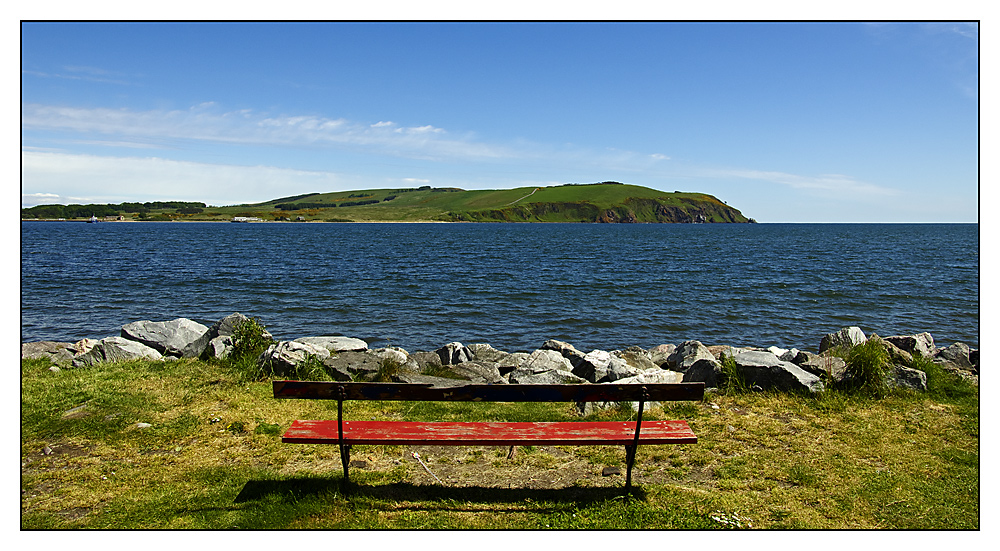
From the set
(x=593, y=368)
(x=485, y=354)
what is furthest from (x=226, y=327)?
(x=593, y=368)

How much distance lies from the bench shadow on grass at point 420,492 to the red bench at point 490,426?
18 centimetres

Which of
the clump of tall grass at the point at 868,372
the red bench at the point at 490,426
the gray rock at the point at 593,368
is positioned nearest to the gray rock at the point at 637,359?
the gray rock at the point at 593,368

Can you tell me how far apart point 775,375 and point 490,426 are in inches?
202

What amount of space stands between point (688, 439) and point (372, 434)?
2.97 meters

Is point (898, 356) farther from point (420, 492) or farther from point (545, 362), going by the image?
point (420, 492)

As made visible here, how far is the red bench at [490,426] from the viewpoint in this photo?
5.11 metres

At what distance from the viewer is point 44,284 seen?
3191cm

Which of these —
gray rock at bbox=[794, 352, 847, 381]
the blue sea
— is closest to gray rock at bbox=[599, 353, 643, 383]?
gray rock at bbox=[794, 352, 847, 381]

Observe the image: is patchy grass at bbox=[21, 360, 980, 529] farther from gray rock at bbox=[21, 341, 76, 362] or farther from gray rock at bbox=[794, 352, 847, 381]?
gray rock at bbox=[21, 341, 76, 362]

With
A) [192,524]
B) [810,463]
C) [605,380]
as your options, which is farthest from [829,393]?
[192,524]

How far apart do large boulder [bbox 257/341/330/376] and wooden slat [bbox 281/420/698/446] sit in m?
3.94

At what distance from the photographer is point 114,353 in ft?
36.1

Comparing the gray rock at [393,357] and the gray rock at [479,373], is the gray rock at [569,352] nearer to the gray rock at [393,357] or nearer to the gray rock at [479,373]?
the gray rock at [479,373]
